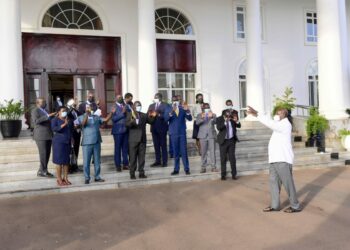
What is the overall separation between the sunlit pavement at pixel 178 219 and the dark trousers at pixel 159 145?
1.31 m

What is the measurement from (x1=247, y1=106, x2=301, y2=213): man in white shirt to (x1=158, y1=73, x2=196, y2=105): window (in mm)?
9253

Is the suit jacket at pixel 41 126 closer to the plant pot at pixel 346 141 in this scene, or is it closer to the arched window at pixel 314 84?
the plant pot at pixel 346 141

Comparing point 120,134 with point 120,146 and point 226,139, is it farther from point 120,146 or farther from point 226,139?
point 226,139

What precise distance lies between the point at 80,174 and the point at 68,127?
1.24 meters

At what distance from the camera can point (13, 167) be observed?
8625 mm

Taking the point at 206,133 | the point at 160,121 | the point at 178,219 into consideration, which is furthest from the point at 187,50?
the point at 178,219

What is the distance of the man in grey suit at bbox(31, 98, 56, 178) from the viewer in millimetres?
8188

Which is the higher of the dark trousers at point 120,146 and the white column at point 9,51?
the white column at point 9,51

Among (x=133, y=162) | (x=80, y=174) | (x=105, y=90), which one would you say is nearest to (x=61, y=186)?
(x=80, y=174)

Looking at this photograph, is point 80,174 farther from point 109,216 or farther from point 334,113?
point 334,113

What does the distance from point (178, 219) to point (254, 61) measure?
9.72 metres

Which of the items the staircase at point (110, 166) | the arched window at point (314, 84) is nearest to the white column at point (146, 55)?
the staircase at point (110, 166)

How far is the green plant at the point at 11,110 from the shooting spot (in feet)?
33.6

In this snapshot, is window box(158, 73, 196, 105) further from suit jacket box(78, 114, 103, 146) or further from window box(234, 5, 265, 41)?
suit jacket box(78, 114, 103, 146)
